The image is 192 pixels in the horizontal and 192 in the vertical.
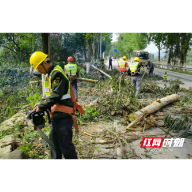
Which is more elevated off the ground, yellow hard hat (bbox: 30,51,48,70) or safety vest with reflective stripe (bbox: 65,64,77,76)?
yellow hard hat (bbox: 30,51,48,70)

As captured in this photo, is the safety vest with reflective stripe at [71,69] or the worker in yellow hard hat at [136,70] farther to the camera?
the worker in yellow hard hat at [136,70]

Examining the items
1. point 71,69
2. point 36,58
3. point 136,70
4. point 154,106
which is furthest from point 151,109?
point 36,58

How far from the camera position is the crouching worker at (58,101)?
2.63m

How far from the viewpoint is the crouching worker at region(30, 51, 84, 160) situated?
2.63 m

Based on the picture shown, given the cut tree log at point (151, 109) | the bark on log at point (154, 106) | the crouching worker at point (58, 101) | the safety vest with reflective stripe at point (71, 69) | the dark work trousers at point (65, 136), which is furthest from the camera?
the safety vest with reflective stripe at point (71, 69)

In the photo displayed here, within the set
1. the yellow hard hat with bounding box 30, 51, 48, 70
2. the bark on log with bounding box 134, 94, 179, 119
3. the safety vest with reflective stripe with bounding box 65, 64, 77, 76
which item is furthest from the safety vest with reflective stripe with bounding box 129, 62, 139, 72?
the yellow hard hat with bounding box 30, 51, 48, 70

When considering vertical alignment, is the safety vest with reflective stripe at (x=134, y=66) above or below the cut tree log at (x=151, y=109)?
above

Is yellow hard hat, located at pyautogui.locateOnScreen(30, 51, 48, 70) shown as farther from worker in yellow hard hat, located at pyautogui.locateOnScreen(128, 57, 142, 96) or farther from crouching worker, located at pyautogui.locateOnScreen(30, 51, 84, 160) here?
worker in yellow hard hat, located at pyautogui.locateOnScreen(128, 57, 142, 96)

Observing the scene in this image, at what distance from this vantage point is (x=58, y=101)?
9.12 ft

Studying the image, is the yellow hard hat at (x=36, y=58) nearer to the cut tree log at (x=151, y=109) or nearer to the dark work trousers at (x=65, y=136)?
the dark work trousers at (x=65, y=136)

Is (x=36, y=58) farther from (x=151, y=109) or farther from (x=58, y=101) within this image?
(x=151, y=109)

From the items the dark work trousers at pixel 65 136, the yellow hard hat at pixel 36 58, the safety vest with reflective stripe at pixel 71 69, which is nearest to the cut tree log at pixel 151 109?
the dark work trousers at pixel 65 136
